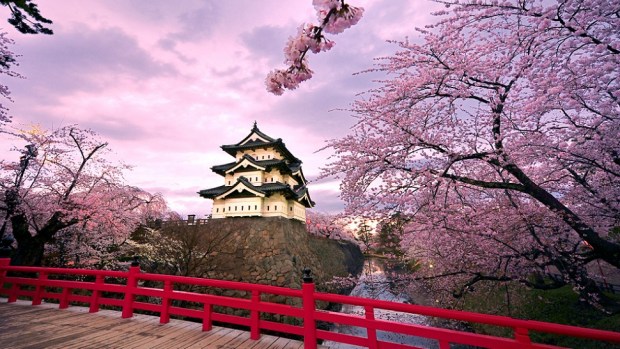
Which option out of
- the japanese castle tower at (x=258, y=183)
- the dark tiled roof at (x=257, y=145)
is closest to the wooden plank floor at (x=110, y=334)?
the japanese castle tower at (x=258, y=183)

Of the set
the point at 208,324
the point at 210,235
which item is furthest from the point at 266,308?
the point at 210,235

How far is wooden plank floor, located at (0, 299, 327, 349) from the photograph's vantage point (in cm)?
367

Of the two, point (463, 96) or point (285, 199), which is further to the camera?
point (285, 199)

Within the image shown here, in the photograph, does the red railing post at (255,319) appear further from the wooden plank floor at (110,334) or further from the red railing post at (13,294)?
the red railing post at (13,294)

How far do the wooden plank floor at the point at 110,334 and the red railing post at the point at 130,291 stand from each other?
5.9 inches

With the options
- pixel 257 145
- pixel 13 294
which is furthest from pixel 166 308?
pixel 257 145

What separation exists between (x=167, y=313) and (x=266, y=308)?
6.80ft

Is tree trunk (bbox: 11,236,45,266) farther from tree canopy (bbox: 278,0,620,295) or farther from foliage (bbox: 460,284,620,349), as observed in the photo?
foliage (bbox: 460,284,620,349)

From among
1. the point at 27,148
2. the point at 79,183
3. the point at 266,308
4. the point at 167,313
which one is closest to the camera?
the point at 266,308

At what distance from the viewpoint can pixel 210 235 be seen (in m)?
17.8

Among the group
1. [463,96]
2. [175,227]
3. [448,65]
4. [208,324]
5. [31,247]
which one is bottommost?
[208,324]

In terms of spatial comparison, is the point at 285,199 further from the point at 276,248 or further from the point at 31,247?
the point at 31,247

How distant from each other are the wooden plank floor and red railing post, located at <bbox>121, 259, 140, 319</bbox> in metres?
0.15

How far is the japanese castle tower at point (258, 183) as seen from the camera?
1938cm
